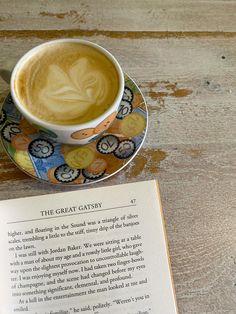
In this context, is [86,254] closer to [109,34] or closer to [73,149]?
[73,149]

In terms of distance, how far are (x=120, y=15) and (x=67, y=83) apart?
229mm

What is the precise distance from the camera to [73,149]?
0.60 metres

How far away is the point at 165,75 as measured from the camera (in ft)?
2.27

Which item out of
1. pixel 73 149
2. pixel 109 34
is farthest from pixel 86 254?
pixel 109 34

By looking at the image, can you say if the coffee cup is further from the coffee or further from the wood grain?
the wood grain

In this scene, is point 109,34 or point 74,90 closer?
point 74,90

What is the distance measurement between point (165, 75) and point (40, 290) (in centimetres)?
41

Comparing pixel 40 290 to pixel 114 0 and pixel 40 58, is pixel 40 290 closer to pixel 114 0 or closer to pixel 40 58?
pixel 40 58

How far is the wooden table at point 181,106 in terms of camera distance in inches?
22.7

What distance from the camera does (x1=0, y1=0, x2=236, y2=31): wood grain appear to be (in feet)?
2.35

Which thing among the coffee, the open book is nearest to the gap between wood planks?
the coffee

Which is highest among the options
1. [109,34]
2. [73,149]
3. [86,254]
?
[109,34]

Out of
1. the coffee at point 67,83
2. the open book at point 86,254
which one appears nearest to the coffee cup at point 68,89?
the coffee at point 67,83

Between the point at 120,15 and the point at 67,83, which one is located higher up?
the point at 120,15
